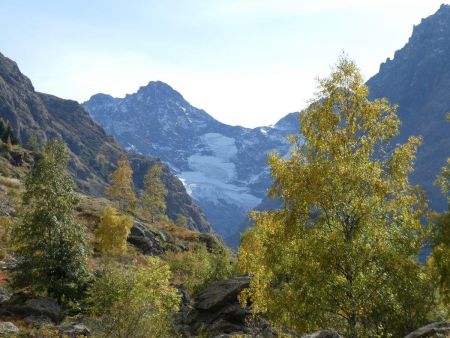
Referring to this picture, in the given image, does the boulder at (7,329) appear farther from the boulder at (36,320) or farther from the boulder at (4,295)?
the boulder at (4,295)

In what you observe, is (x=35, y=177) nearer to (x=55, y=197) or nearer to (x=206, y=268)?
(x=55, y=197)

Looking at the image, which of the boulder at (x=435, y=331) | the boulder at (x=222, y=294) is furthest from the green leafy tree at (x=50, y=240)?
the boulder at (x=435, y=331)

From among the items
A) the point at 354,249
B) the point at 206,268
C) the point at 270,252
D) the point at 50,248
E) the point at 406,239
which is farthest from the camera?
the point at 206,268

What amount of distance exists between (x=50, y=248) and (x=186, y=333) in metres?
11.4

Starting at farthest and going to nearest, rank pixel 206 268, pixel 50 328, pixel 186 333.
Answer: pixel 206 268 → pixel 186 333 → pixel 50 328

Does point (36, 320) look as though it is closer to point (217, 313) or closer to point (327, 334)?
point (217, 313)

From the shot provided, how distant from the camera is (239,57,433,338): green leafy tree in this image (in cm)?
1612

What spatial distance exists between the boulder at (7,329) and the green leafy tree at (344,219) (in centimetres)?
1278

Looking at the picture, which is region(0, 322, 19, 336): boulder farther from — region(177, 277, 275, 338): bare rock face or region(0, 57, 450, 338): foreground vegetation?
region(177, 277, 275, 338): bare rock face

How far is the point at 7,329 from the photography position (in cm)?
2267

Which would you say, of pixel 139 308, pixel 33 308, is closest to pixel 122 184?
pixel 33 308

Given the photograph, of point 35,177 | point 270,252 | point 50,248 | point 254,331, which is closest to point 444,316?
point 254,331

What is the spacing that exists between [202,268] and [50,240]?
22.4 m

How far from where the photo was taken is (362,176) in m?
16.9
